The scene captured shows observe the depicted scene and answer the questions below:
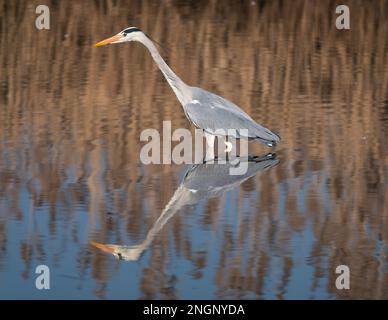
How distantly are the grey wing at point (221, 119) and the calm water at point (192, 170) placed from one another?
0.59 ft

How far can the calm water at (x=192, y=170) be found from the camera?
4.53 metres

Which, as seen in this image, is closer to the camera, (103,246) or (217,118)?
(103,246)

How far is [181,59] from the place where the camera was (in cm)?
938

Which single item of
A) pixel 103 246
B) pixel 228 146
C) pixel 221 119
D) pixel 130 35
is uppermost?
pixel 130 35

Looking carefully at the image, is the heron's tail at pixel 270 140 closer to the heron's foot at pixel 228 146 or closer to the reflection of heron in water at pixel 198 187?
the reflection of heron in water at pixel 198 187

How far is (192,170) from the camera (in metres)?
6.29

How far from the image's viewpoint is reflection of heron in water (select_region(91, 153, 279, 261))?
15.9 ft

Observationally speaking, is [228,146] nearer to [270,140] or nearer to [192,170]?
[270,140]

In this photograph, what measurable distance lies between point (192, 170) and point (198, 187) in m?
0.39

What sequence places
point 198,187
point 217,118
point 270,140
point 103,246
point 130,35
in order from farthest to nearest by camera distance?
point 130,35 → point 217,118 → point 270,140 → point 198,187 → point 103,246

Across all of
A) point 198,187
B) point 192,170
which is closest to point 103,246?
point 198,187

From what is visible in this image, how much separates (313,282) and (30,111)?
3.79m

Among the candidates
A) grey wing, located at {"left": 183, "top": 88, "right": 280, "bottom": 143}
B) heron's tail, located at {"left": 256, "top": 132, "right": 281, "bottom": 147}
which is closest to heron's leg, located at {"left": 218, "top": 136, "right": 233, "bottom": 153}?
grey wing, located at {"left": 183, "top": 88, "right": 280, "bottom": 143}

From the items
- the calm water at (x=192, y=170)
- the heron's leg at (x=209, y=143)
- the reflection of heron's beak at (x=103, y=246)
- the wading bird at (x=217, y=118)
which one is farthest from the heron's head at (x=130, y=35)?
the reflection of heron's beak at (x=103, y=246)
